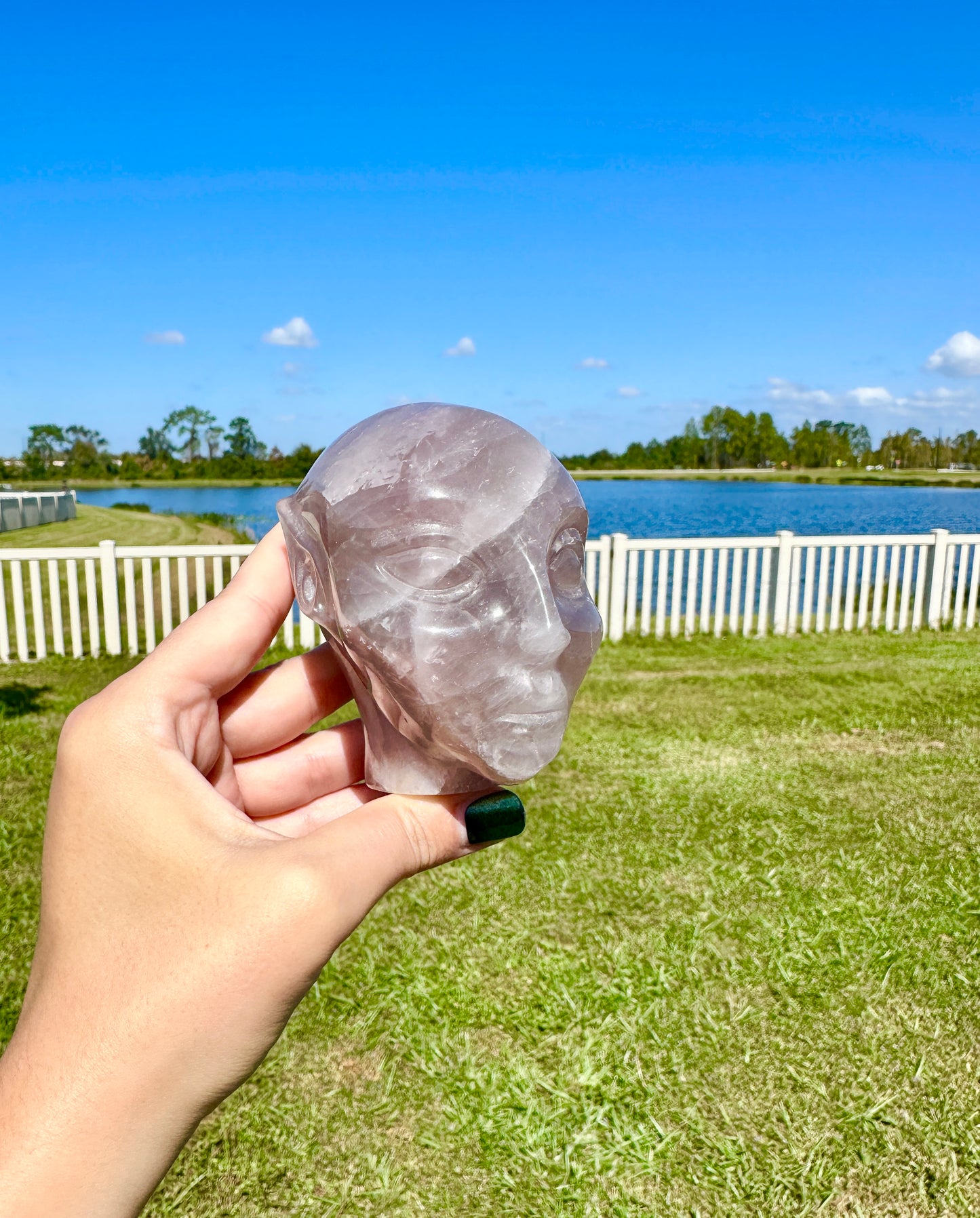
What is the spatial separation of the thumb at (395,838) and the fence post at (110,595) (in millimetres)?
7916

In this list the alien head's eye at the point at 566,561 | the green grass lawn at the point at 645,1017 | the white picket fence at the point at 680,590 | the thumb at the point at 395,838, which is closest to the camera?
the thumb at the point at 395,838

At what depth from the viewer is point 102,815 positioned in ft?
4.20

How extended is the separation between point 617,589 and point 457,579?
8.49 metres

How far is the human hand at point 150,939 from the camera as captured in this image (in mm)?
1161

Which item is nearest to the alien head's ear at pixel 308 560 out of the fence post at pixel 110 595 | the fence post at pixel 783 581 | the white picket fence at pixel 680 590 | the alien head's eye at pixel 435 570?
the alien head's eye at pixel 435 570

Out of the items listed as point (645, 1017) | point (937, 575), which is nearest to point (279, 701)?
point (645, 1017)

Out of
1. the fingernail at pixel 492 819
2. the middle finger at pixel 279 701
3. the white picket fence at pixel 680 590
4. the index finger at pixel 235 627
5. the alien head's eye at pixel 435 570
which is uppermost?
the alien head's eye at pixel 435 570

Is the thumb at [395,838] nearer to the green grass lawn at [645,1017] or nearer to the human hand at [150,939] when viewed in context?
the human hand at [150,939]

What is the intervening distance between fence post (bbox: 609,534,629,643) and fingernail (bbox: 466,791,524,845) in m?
8.16

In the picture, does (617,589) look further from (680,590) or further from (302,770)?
(302,770)

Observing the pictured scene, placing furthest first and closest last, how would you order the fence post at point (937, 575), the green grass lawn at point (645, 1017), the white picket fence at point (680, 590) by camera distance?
the fence post at point (937, 575), the white picket fence at point (680, 590), the green grass lawn at point (645, 1017)

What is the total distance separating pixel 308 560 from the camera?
5.16 ft

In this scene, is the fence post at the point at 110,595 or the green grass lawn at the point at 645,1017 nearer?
the green grass lawn at the point at 645,1017

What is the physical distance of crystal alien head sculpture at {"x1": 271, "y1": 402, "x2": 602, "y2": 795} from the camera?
138 cm
